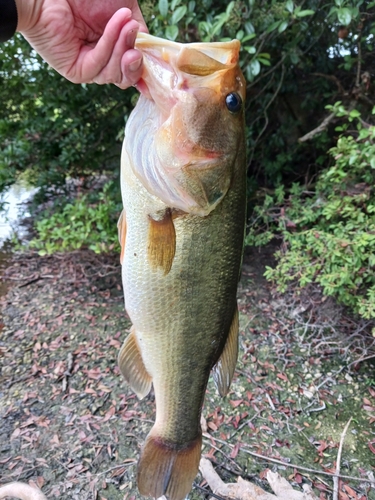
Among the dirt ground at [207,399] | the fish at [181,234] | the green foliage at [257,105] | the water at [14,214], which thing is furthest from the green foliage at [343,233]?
the water at [14,214]

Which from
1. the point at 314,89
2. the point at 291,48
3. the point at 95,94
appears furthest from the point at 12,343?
the point at 314,89

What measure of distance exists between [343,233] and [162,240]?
2.00 metres

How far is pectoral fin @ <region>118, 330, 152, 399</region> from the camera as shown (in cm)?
165

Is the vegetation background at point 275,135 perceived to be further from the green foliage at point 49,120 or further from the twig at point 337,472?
the twig at point 337,472

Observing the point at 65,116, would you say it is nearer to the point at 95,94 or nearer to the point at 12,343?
the point at 95,94

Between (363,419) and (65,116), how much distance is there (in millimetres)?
3771

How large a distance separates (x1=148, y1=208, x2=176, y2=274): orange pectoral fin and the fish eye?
397mm

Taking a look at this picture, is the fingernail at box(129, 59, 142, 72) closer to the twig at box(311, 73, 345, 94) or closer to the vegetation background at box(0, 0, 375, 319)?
the vegetation background at box(0, 0, 375, 319)

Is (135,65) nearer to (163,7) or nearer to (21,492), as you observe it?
(163,7)

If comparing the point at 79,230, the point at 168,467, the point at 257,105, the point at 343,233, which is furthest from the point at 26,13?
the point at 257,105

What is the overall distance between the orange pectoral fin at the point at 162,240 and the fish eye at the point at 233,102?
15.6 inches

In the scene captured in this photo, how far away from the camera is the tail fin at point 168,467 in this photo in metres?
1.67

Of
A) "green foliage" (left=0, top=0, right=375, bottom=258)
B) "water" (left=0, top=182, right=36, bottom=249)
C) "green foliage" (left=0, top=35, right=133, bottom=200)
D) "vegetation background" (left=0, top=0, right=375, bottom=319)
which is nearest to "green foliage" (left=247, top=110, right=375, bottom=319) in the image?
"vegetation background" (left=0, top=0, right=375, bottom=319)

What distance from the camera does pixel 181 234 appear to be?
1.39m
